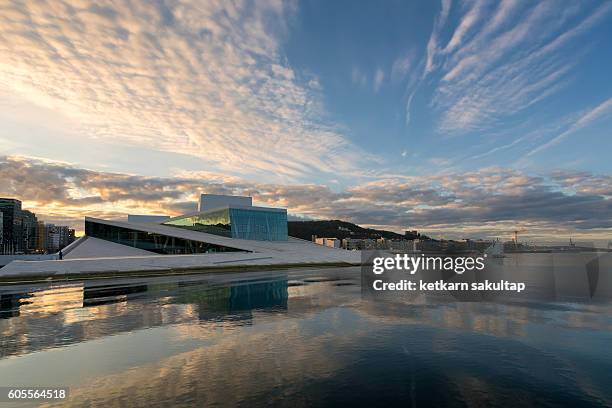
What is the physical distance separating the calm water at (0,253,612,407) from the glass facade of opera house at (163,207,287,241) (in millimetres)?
61434

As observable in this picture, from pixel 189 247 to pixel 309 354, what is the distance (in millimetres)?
64244

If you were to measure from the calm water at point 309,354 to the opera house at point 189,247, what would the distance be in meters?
27.3

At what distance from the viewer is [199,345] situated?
49.5ft

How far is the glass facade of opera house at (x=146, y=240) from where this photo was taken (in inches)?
2869

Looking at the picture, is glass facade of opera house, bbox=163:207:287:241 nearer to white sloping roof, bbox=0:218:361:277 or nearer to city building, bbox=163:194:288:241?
city building, bbox=163:194:288:241

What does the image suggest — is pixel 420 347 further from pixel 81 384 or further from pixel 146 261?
pixel 146 261

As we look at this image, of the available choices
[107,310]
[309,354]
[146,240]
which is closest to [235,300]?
[107,310]

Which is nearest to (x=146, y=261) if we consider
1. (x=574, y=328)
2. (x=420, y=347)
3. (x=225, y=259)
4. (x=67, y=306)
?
(x=225, y=259)

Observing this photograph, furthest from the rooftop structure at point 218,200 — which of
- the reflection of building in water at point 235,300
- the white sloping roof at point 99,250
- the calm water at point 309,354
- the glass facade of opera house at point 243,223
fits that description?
the calm water at point 309,354

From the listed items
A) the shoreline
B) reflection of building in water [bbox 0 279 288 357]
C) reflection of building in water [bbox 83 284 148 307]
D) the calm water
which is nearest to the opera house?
the shoreline

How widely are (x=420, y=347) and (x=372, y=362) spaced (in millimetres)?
3129

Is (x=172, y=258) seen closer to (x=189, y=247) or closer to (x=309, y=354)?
(x=189, y=247)

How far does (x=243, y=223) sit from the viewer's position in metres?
88.4

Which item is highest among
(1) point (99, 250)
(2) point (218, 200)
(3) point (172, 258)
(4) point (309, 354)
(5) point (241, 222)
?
(2) point (218, 200)
